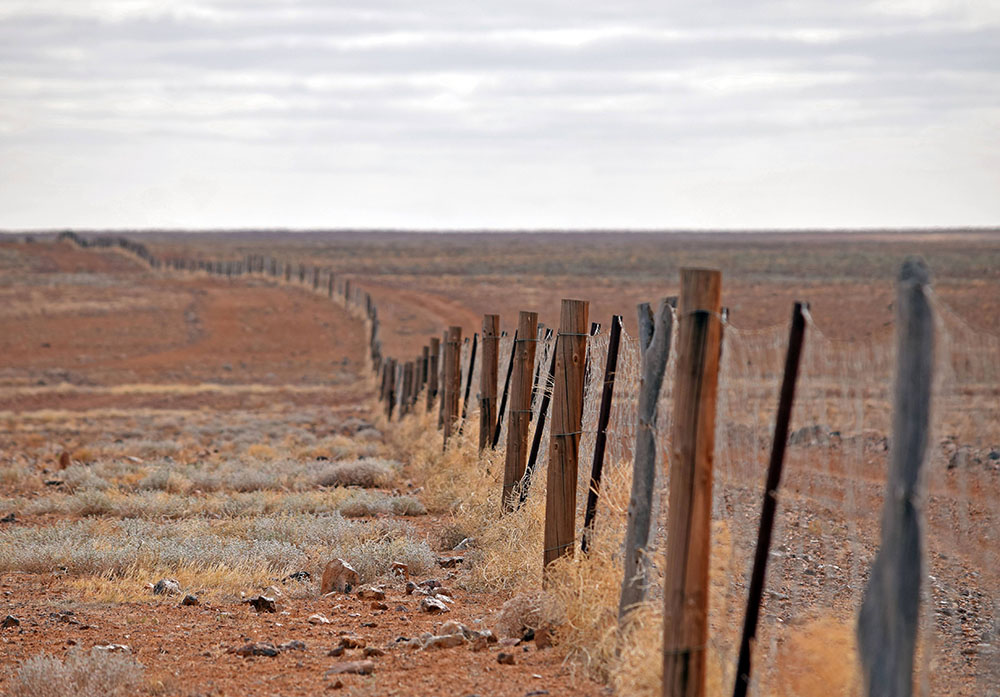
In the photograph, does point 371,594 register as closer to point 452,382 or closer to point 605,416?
point 605,416

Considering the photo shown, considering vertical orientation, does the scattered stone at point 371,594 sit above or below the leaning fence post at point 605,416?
below

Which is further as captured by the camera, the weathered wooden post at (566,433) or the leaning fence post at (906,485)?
the weathered wooden post at (566,433)

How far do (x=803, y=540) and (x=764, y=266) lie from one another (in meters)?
77.0

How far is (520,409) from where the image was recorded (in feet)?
25.3

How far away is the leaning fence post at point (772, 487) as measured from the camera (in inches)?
142

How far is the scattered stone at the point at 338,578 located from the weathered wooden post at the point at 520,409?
1276 millimetres

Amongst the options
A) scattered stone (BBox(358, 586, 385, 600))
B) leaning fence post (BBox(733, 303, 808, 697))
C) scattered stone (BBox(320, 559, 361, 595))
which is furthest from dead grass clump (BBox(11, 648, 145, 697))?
leaning fence post (BBox(733, 303, 808, 697))

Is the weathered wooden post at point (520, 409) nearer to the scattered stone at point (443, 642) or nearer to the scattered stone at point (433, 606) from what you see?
the scattered stone at point (433, 606)

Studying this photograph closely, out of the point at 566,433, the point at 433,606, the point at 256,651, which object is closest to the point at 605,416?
the point at 566,433

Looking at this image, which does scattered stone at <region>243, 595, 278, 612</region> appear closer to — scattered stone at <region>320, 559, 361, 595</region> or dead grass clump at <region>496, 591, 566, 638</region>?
scattered stone at <region>320, 559, 361, 595</region>

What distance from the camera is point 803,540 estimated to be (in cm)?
810

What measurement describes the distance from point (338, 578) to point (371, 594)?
1.31 feet

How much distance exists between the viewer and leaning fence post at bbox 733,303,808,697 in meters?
3.61

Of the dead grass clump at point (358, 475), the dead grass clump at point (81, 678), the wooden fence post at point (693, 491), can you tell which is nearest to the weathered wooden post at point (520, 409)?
the dead grass clump at point (81, 678)
